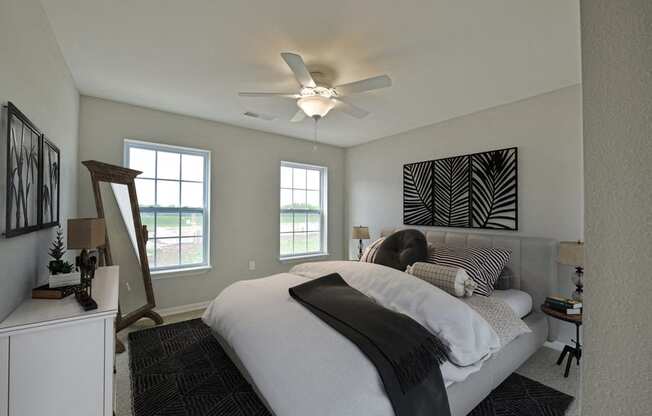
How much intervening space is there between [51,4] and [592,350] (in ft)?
9.37

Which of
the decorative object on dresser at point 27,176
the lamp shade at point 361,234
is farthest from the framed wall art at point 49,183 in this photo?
the lamp shade at point 361,234

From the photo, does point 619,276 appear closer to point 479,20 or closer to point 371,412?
point 371,412

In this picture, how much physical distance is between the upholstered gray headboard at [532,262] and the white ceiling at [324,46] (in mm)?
1472

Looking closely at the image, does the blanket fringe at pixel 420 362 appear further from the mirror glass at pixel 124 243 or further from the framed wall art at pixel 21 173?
the mirror glass at pixel 124 243

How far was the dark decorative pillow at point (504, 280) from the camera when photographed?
2889mm

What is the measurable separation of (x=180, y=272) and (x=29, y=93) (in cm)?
251

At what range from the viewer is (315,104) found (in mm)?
2436

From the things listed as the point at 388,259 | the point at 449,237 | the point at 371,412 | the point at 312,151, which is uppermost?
the point at 312,151

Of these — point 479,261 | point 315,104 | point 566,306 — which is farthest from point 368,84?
point 566,306

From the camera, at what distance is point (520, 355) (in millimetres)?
2238

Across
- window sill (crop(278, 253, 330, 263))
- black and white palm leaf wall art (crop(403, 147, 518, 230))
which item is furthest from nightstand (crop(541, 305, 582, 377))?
window sill (crop(278, 253, 330, 263))

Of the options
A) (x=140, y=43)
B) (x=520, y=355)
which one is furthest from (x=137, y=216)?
(x=520, y=355)

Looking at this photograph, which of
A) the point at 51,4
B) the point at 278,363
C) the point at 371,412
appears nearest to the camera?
the point at 371,412

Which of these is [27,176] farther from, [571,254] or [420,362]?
[571,254]
